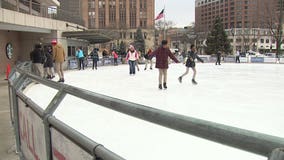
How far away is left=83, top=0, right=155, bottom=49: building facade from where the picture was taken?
10338 cm

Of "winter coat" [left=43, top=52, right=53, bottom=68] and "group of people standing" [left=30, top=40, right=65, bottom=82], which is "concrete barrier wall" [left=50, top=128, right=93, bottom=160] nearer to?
"group of people standing" [left=30, top=40, right=65, bottom=82]

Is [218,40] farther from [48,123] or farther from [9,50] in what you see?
[48,123]

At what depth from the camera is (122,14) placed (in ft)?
347

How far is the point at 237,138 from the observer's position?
39.6 inches

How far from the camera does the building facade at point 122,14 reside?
103 meters

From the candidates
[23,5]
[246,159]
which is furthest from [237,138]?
[23,5]

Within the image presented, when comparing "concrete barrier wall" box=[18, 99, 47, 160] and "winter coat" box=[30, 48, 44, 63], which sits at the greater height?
"winter coat" box=[30, 48, 44, 63]

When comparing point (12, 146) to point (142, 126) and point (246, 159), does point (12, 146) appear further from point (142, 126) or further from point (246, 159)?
point (246, 159)

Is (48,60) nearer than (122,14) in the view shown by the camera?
Yes

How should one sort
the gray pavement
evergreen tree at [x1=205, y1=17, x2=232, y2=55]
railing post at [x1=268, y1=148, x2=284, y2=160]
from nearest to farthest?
1. railing post at [x1=268, y1=148, x2=284, y2=160]
2. the gray pavement
3. evergreen tree at [x1=205, y1=17, x2=232, y2=55]

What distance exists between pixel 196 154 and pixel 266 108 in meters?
3.98

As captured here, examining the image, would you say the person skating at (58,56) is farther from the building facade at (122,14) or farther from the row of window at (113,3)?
the row of window at (113,3)

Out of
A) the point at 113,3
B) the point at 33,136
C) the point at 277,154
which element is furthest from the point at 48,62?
the point at 113,3

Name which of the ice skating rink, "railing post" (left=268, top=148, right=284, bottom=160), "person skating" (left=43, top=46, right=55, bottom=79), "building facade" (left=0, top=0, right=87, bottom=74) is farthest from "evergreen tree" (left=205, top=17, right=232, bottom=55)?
"railing post" (left=268, top=148, right=284, bottom=160)
